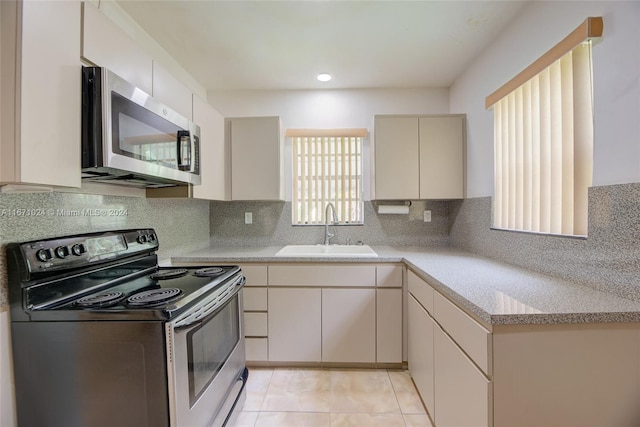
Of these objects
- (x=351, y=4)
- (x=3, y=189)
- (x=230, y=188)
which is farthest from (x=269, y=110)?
(x=3, y=189)

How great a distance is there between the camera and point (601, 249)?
118 cm

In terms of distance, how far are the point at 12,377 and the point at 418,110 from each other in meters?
3.15

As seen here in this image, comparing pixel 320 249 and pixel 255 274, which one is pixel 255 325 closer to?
pixel 255 274

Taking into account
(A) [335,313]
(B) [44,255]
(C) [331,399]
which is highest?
(B) [44,255]

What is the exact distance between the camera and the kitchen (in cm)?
108

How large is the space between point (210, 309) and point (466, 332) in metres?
1.12

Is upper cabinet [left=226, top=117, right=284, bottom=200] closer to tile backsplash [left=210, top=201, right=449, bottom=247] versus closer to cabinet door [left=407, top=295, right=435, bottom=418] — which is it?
tile backsplash [left=210, top=201, right=449, bottom=247]

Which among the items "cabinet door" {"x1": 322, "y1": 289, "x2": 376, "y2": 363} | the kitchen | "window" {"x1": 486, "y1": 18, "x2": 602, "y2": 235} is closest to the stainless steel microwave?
the kitchen

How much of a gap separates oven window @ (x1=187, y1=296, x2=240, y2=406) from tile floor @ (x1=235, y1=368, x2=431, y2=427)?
0.52 m

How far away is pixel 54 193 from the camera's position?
1.23m

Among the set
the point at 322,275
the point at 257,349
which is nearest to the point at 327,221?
the point at 322,275

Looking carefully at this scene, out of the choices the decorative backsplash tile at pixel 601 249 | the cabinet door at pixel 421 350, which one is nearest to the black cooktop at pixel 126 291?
the cabinet door at pixel 421 350

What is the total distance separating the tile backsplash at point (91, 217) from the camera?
1067 mm

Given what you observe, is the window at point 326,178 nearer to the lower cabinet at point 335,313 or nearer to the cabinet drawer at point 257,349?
the lower cabinet at point 335,313
